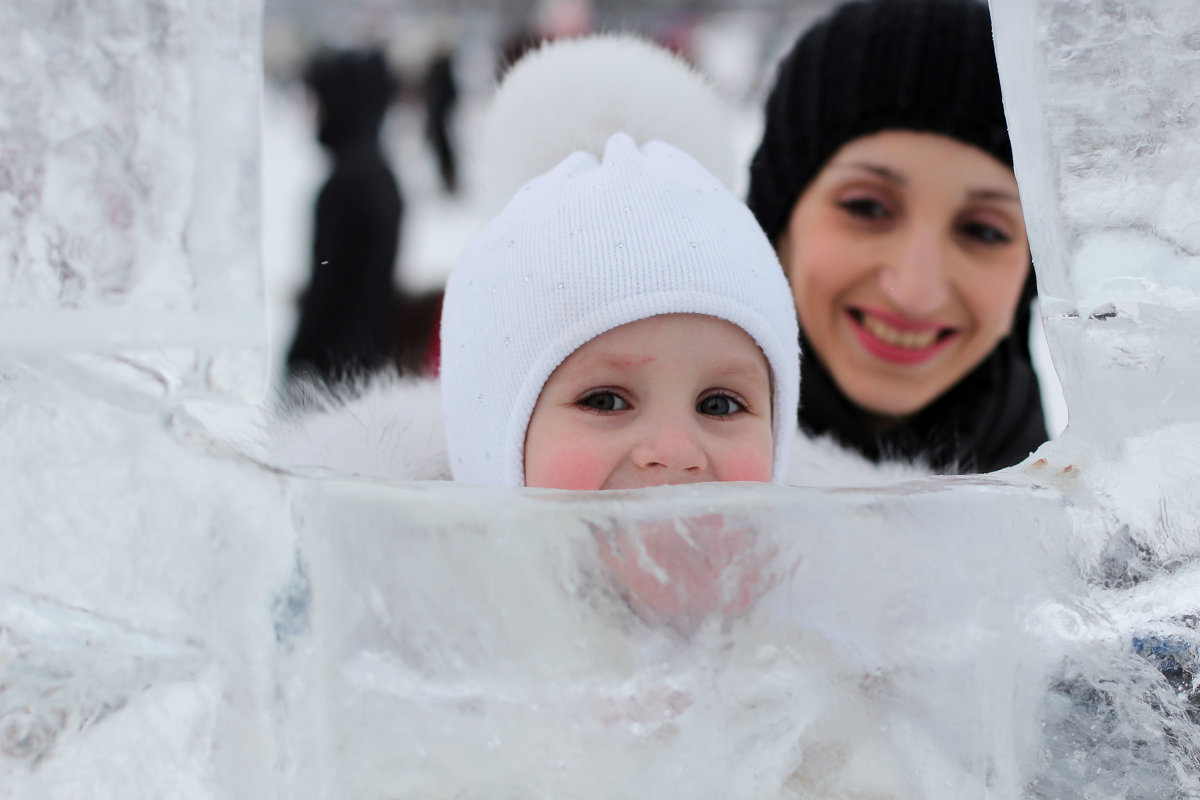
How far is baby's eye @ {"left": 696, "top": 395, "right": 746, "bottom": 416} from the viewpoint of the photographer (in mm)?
901

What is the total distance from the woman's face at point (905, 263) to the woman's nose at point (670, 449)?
0.63 meters

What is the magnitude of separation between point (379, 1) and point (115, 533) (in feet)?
26.6

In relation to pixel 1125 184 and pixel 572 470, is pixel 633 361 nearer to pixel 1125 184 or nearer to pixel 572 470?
pixel 572 470

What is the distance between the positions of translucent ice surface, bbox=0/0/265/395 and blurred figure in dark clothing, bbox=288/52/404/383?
210 cm

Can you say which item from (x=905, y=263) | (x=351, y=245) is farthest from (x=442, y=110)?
(x=905, y=263)

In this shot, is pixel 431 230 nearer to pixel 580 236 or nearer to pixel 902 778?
pixel 580 236

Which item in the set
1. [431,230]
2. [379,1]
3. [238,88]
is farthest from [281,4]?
[238,88]

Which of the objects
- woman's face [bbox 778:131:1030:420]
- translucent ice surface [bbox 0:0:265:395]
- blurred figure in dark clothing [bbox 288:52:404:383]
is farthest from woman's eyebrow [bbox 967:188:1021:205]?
blurred figure in dark clothing [bbox 288:52:404:383]

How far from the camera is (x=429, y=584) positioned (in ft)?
1.47

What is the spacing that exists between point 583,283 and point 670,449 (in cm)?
18

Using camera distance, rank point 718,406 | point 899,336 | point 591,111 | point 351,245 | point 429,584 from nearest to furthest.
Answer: point 429,584, point 718,406, point 591,111, point 899,336, point 351,245

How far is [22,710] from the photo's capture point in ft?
1.49

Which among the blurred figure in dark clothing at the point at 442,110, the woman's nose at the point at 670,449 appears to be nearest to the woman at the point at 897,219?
the woman's nose at the point at 670,449

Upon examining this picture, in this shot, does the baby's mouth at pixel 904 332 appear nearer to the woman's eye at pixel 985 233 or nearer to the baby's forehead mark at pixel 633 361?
the woman's eye at pixel 985 233
